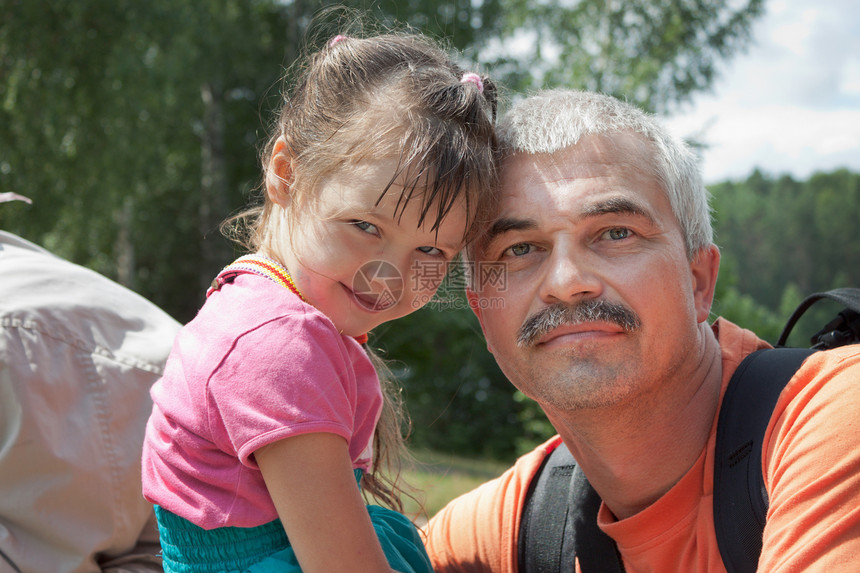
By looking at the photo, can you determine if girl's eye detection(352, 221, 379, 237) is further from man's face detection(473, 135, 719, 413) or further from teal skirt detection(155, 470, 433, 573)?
teal skirt detection(155, 470, 433, 573)

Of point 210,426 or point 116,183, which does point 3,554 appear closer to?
point 210,426

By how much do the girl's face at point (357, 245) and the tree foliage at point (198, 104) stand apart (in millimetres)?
6653

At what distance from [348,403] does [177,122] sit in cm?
1216

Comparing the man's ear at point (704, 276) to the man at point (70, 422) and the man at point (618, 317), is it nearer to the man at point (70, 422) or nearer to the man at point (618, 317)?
the man at point (618, 317)

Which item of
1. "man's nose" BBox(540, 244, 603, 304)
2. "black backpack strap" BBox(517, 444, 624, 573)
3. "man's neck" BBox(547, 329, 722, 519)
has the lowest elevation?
"black backpack strap" BBox(517, 444, 624, 573)

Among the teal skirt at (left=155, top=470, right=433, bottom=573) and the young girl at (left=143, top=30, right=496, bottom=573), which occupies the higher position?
the young girl at (left=143, top=30, right=496, bottom=573)

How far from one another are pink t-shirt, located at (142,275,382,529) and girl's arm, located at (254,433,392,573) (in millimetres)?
36

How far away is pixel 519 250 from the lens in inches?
76.1

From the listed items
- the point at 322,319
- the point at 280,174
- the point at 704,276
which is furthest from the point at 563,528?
the point at 280,174

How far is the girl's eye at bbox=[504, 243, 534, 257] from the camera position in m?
1.92

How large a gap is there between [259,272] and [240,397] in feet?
1.12

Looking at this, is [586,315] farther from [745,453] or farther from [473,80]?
[473,80]

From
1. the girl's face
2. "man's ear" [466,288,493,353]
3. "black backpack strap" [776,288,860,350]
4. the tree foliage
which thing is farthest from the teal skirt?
the tree foliage

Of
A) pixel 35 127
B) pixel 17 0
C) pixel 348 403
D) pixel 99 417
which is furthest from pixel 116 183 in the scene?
pixel 348 403
